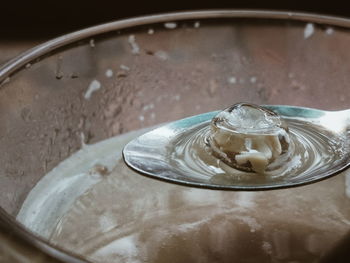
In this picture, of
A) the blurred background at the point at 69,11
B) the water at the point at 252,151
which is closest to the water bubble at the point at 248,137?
the water at the point at 252,151

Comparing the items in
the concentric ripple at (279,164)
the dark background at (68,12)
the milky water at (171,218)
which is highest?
the dark background at (68,12)

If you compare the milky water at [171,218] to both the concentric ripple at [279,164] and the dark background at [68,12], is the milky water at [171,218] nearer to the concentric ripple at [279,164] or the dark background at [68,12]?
the concentric ripple at [279,164]

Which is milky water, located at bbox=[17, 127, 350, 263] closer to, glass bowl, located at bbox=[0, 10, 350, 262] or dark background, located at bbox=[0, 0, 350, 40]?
glass bowl, located at bbox=[0, 10, 350, 262]

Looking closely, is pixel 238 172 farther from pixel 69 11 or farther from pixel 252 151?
pixel 69 11

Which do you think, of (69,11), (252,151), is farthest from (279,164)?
(69,11)

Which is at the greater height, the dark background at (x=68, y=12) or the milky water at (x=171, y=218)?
the dark background at (x=68, y=12)

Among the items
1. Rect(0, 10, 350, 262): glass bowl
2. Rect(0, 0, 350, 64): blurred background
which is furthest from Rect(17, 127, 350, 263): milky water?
Rect(0, 0, 350, 64): blurred background

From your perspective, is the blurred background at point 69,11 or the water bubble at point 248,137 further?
the blurred background at point 69,11
